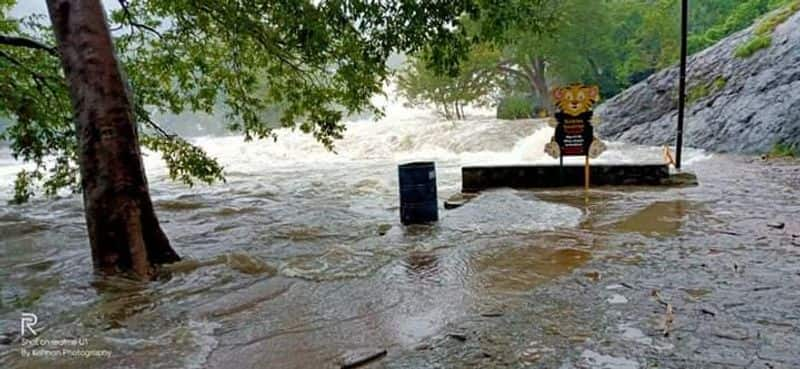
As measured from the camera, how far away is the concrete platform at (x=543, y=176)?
26.6 ft

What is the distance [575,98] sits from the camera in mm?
6812

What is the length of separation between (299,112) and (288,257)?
11.4 ft

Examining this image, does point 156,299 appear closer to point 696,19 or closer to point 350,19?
point 350,19

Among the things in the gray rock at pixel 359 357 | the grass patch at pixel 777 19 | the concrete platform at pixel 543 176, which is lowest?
the gray rock at pixel 359 357

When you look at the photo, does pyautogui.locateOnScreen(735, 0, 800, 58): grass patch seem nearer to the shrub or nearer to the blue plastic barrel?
the blue plastic barrel

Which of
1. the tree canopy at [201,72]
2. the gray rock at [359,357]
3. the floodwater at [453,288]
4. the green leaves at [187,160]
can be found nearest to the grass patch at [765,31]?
the floodwater at [453,288]

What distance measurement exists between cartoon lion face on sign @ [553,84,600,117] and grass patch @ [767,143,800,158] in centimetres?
578

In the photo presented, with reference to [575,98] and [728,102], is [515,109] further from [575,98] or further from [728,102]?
[575,98]

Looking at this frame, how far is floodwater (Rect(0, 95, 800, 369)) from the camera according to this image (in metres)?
2.73

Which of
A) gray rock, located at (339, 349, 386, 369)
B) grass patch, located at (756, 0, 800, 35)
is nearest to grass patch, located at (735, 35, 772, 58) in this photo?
grass patch, located at (756, 0, 800, 35)

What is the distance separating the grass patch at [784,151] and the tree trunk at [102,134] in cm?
1098

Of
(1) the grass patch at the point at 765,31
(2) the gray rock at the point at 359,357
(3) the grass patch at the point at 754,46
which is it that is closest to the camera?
(2) the gray rock at the point at 359,357

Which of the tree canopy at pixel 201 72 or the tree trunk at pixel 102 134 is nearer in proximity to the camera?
the tree trunk at pixel 102 134

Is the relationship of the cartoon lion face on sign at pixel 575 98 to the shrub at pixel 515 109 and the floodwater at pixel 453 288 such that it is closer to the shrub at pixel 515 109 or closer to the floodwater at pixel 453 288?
the floodwater at pixel 453 288
